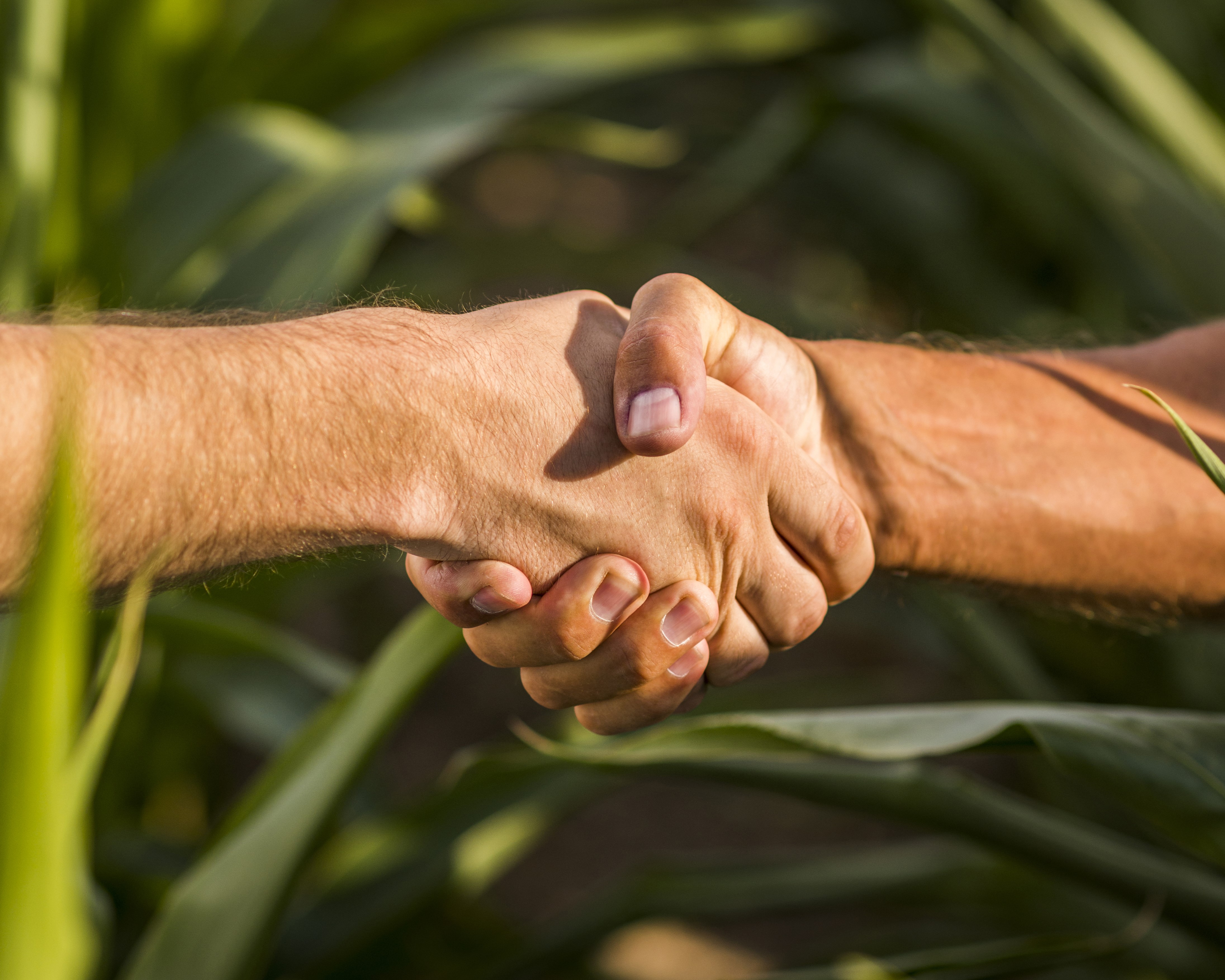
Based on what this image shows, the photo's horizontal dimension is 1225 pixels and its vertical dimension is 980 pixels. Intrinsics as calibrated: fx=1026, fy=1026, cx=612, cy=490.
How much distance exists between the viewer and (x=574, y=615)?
0.69 metres

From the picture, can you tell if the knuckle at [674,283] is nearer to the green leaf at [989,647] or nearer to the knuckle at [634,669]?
the knuckle at [634,669]

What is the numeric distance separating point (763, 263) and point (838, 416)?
1647 millimetres

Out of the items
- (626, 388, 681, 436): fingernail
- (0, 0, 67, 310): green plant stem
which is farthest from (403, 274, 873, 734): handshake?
(0, 0, 67, 310): green plant stem

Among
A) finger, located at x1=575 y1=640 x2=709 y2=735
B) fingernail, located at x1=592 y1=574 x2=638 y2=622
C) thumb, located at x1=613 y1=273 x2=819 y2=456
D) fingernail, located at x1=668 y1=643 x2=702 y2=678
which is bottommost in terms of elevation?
finger, located at x1=575 y1=640 x2=709 y2=735

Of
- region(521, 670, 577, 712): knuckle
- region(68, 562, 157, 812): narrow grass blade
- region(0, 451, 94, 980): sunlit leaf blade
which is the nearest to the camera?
region(0, 451, 94, 980): sunlit leaf blade

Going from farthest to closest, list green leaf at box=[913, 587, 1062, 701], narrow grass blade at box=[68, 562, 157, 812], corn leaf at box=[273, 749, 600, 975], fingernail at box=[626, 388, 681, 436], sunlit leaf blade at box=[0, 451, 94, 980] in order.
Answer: green leaf at box=[913, 587, 1062, 701]
corn leaf at box=[273, 749, 600, 975]
fingernail at box=[626, 388, 681, 436]
narrow grass blade at box=[68, 562, 157, 812]
sunlit leaf blade at box=[0, 451, 94, 980]

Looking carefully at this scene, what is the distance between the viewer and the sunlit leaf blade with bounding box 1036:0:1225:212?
1.19m

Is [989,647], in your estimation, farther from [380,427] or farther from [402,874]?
[380,427]

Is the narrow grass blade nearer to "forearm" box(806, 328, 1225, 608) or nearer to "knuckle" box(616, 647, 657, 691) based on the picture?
"knuckle" box(616, 647, 657, 691)

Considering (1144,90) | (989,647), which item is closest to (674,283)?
(989,647)

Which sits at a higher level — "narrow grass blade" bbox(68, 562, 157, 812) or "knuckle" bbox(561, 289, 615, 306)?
"knuckle" bbox(561, 289, 615, 306)

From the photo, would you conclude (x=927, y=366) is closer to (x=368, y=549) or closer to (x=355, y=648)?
(x=368, y=549)

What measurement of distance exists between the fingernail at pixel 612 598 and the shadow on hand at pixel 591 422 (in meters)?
0.07

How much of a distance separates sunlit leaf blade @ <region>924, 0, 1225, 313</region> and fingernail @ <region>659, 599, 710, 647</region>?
2.48 ft
